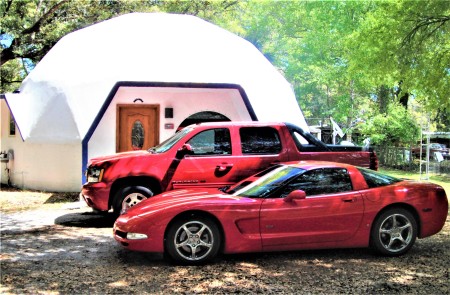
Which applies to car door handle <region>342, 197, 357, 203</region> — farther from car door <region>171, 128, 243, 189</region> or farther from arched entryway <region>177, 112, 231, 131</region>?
arched entryway <region>177, 112, 231, 131</region>

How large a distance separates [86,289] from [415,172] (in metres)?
20.5

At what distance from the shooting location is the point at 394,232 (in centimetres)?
616

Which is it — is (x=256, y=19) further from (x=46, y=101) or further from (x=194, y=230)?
(x=194, y=230)

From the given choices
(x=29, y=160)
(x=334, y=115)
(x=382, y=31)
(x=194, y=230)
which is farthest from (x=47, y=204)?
(x=334, y=115)

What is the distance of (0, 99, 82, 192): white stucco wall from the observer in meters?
12.5

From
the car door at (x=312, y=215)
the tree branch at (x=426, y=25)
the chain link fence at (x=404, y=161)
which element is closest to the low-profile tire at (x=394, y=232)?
the car door at (x=312, y=215)

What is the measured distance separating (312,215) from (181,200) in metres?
1.71

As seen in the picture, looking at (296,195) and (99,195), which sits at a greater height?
(296,195)

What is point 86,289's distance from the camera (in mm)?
4801

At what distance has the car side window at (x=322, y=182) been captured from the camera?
6113 millimetres

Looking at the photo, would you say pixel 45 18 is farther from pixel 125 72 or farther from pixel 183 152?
pixel 183 152

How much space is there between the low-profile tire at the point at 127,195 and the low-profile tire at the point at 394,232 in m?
3.99

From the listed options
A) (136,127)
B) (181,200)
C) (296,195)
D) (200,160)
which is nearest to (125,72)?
(136,127)

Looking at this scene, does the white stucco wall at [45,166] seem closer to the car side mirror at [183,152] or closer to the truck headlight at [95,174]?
the truck headlight at [95,174]
